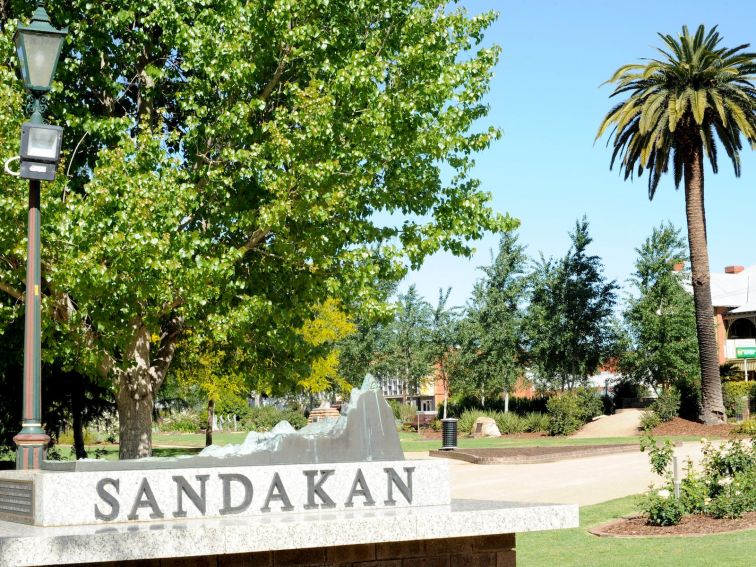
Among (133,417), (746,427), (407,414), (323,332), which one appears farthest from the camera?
(407,414)

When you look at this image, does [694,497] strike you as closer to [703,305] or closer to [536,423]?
[703,305]

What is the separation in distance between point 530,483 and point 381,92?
996 cm

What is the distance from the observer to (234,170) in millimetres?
17000

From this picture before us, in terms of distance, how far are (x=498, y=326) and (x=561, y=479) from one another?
2888cm

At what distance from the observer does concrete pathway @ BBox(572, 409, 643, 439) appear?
40531mm

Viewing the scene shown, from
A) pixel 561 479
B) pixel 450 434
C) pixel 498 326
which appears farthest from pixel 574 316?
pixel 561 479

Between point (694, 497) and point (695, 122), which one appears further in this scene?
point (695, 122)

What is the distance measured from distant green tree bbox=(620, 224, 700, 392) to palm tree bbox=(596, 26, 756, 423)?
7.51 meters

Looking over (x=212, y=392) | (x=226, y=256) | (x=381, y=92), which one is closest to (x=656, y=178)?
(x=212, y=392)

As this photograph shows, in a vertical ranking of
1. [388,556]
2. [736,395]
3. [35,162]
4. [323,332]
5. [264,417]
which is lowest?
[264,417]

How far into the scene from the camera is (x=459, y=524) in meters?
6.83

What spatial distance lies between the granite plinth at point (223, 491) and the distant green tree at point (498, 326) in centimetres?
4342

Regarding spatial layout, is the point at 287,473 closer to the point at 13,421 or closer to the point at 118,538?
the point at 118,538

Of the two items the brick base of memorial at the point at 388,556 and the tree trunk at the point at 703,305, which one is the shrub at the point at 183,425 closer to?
the tree trunk at the point at 703,305
